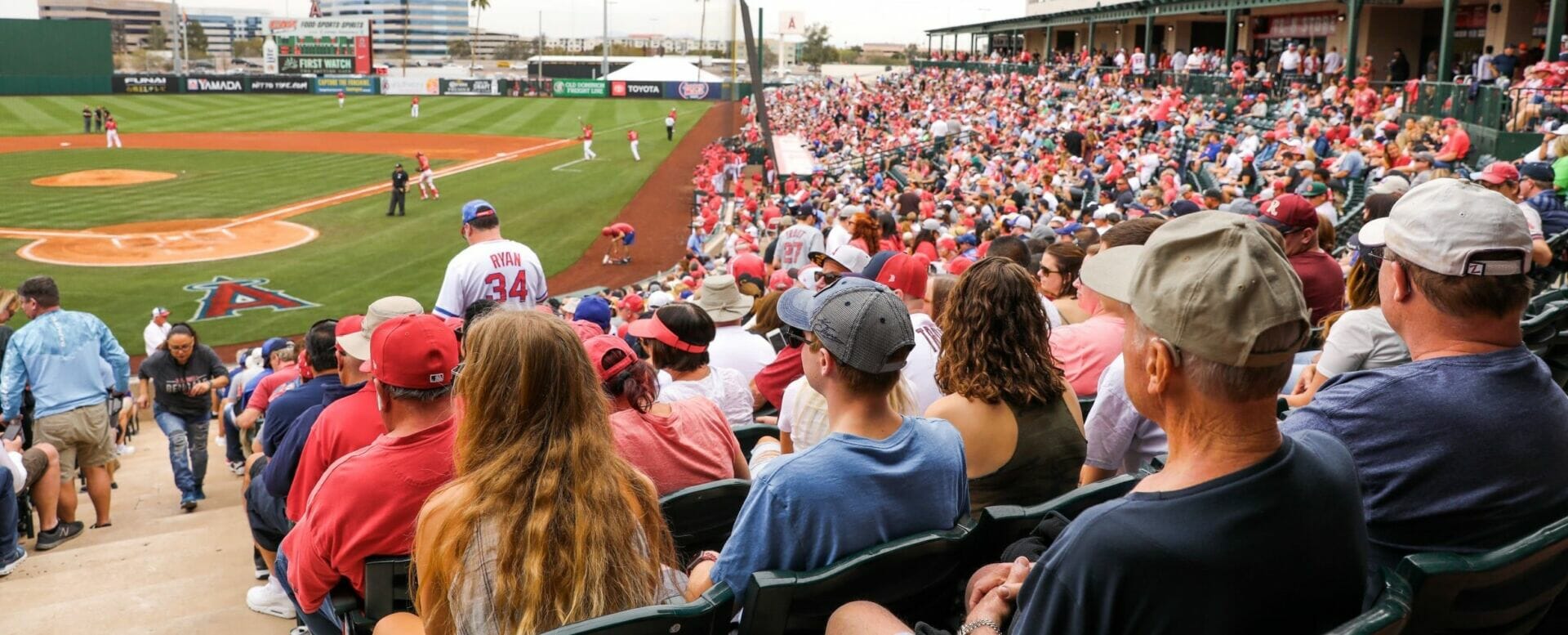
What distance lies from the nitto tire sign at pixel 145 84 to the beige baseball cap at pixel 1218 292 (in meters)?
68.9

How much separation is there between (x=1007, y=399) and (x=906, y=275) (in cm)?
214

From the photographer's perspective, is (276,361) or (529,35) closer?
(276,361)

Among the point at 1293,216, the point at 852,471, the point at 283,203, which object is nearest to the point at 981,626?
the point at 852,471

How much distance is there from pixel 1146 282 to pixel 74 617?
18.4 ft

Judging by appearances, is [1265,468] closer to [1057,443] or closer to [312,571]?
[1057,443]

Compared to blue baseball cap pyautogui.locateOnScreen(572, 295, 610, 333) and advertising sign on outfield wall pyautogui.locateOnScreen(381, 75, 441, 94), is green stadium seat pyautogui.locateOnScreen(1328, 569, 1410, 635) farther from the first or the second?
advertising sign on outfield wall pyautogui.locateOnScreen(381, 75, 441, 94)

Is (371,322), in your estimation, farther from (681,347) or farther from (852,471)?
(852,471)

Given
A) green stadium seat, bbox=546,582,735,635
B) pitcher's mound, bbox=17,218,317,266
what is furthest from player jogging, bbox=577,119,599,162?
green stadium seat, bbox=546,582,735,635

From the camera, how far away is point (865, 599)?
101 inches

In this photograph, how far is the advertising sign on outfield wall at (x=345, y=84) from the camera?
2662 inches

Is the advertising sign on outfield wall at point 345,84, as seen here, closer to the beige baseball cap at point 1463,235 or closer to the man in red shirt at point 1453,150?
the man in red shirt at point 1453,150

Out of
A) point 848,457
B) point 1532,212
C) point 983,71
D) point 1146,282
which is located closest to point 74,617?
point 848,457

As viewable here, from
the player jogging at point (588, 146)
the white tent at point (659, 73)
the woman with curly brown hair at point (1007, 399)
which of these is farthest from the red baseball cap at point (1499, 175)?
the white tent at point (659, 73)

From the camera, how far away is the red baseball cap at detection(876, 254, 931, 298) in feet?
17.9
